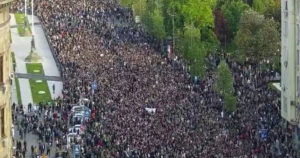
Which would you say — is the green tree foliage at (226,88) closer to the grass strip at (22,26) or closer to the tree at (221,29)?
the tree at (221,29)

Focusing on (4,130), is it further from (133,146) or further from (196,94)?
(196,94)

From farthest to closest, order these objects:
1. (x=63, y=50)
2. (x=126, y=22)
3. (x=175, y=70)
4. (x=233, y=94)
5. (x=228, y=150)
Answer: (x=126, y=22)
(x=63, y=50)
(x=175, y=70)
(x=233, y=94)
(x=228, y=150)

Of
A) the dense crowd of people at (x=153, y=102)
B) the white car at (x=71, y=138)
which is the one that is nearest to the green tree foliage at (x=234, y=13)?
the dense crowd of people at (x=153, y=102)

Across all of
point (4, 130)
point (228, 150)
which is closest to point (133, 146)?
point (228, 150)

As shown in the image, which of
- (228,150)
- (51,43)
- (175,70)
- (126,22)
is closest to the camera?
(228,150)

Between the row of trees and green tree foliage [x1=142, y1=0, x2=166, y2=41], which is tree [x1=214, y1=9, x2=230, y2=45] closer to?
the row of trees

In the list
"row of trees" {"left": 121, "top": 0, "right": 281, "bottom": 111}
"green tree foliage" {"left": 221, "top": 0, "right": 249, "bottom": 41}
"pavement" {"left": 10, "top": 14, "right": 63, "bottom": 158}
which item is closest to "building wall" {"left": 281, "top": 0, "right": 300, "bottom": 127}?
"row of trees" {"left": 121, "top": 0, "right": 281, "bottom": 111}
